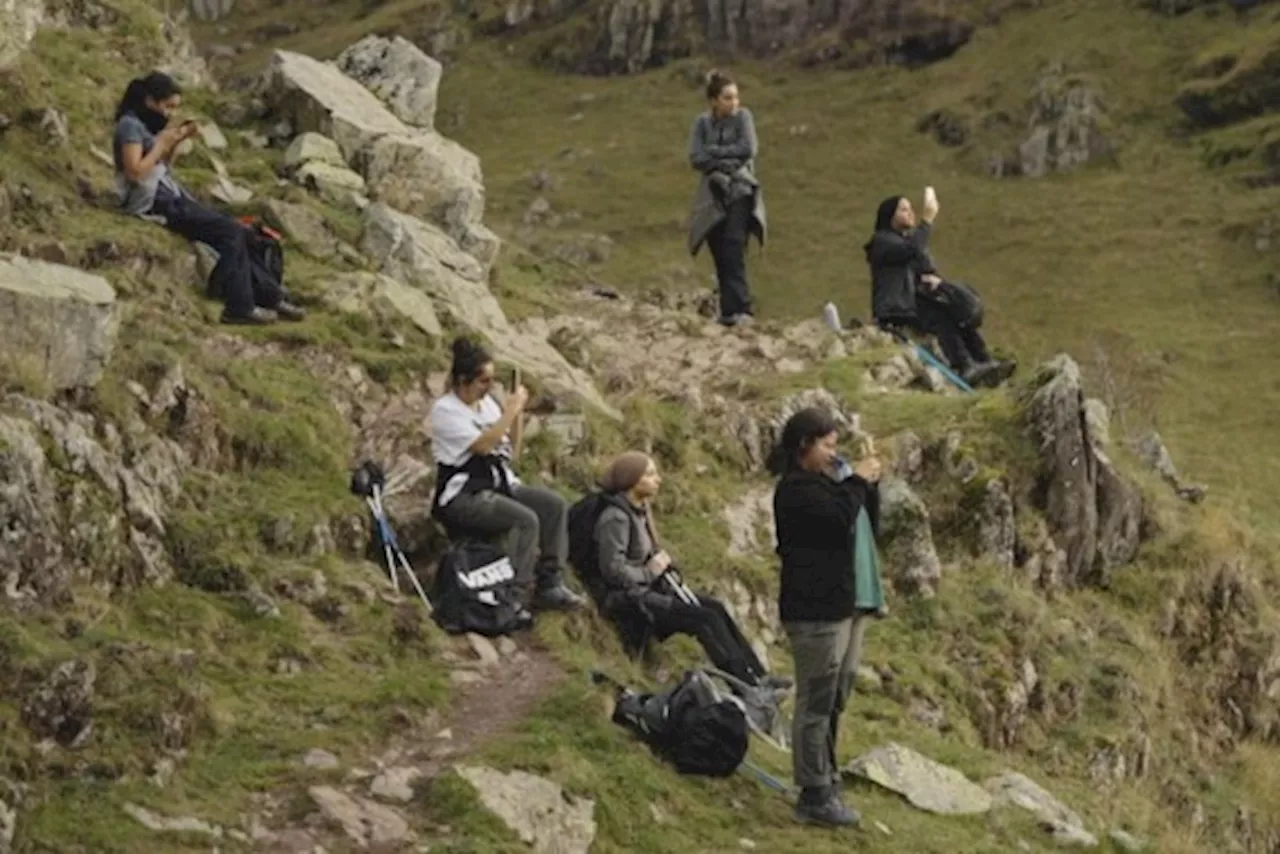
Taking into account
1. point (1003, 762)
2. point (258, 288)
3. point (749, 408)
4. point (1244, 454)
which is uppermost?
point (258, 288)

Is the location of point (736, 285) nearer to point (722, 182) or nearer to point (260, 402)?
point (722, 182)

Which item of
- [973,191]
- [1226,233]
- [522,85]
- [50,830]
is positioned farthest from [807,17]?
[50,830]

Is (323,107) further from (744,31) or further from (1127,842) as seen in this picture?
(744,31)

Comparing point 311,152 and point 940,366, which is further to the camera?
point 940,366

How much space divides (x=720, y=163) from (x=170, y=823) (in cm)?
1401

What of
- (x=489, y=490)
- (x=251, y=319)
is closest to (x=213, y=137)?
(x=251, y=319)

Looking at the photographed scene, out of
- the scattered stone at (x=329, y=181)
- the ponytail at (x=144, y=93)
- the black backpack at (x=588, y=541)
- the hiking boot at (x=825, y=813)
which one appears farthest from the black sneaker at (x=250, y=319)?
the hiking boot at (x=825, y=813)

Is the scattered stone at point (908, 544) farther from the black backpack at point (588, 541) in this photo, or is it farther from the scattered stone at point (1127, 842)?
the scattered stone at point (1127, 842)

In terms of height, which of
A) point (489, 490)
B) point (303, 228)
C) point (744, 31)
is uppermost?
point (744, 31)

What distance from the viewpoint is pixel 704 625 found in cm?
1410

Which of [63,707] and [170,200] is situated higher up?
[170,200]

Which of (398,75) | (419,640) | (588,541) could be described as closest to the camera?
(419,640)

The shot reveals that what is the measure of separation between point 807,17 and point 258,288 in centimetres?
8452

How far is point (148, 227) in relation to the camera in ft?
58.0
